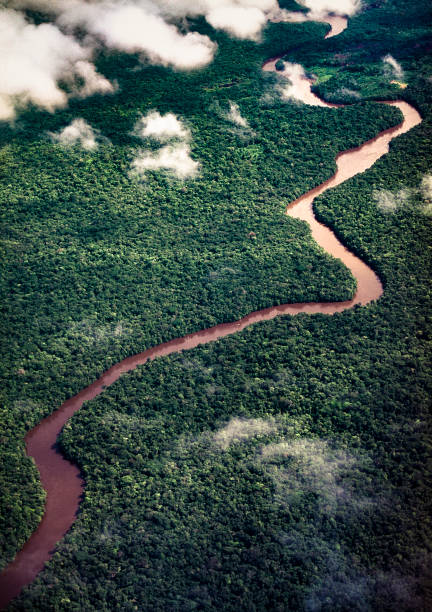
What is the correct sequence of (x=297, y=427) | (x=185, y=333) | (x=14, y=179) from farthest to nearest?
(x=14, y=179)
(x=185, y=333)
(x=297, y=427)

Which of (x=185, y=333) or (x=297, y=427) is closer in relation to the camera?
(x=297, y=427)

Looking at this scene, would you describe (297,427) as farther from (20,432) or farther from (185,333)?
(20,432)

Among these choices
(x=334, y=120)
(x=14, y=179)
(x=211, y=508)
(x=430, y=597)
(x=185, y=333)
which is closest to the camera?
(x=430, y=597)

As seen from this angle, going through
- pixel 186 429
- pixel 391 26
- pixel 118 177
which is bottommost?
pixel 186 429

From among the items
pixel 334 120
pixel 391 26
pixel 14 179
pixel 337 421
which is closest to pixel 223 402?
pixel 337 421

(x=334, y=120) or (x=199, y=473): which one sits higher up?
(x=334, y=120)

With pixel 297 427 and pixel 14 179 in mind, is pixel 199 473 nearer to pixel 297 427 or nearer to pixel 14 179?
pixel 297 427
